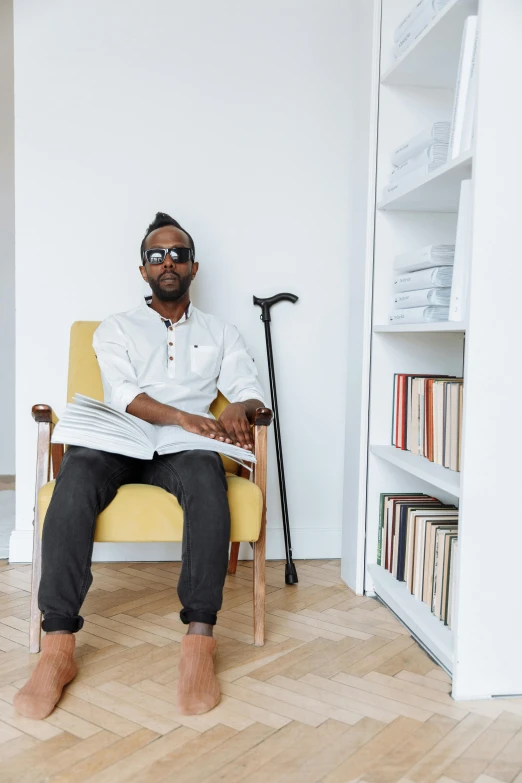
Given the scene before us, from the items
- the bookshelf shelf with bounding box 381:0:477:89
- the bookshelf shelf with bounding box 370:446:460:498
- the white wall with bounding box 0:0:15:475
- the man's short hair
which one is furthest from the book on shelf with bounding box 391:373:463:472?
the white wall with bounding box 0:0:15:475

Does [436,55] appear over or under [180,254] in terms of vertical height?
over

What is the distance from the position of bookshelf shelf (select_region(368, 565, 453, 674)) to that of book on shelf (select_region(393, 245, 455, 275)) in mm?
970

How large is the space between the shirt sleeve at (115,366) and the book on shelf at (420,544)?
0.91 meters

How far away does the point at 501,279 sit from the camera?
66.2 inches

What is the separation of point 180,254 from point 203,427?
1.95 ft

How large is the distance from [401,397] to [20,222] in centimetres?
151

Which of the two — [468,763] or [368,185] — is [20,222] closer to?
[368,185]

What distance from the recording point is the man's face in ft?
7.60

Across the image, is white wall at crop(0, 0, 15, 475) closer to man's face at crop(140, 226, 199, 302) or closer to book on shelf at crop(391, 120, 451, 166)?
man's face at crop(140, 226, 199, 302)

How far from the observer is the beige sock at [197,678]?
160 centimetres

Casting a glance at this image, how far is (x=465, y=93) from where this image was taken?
1823 mm

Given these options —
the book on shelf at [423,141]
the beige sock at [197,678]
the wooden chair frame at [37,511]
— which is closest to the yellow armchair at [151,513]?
the wooden chair frame at [37,511]

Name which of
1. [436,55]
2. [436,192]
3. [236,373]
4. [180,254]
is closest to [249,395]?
[236,373]

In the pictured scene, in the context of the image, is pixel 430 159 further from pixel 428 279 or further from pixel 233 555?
pixel 233 555
